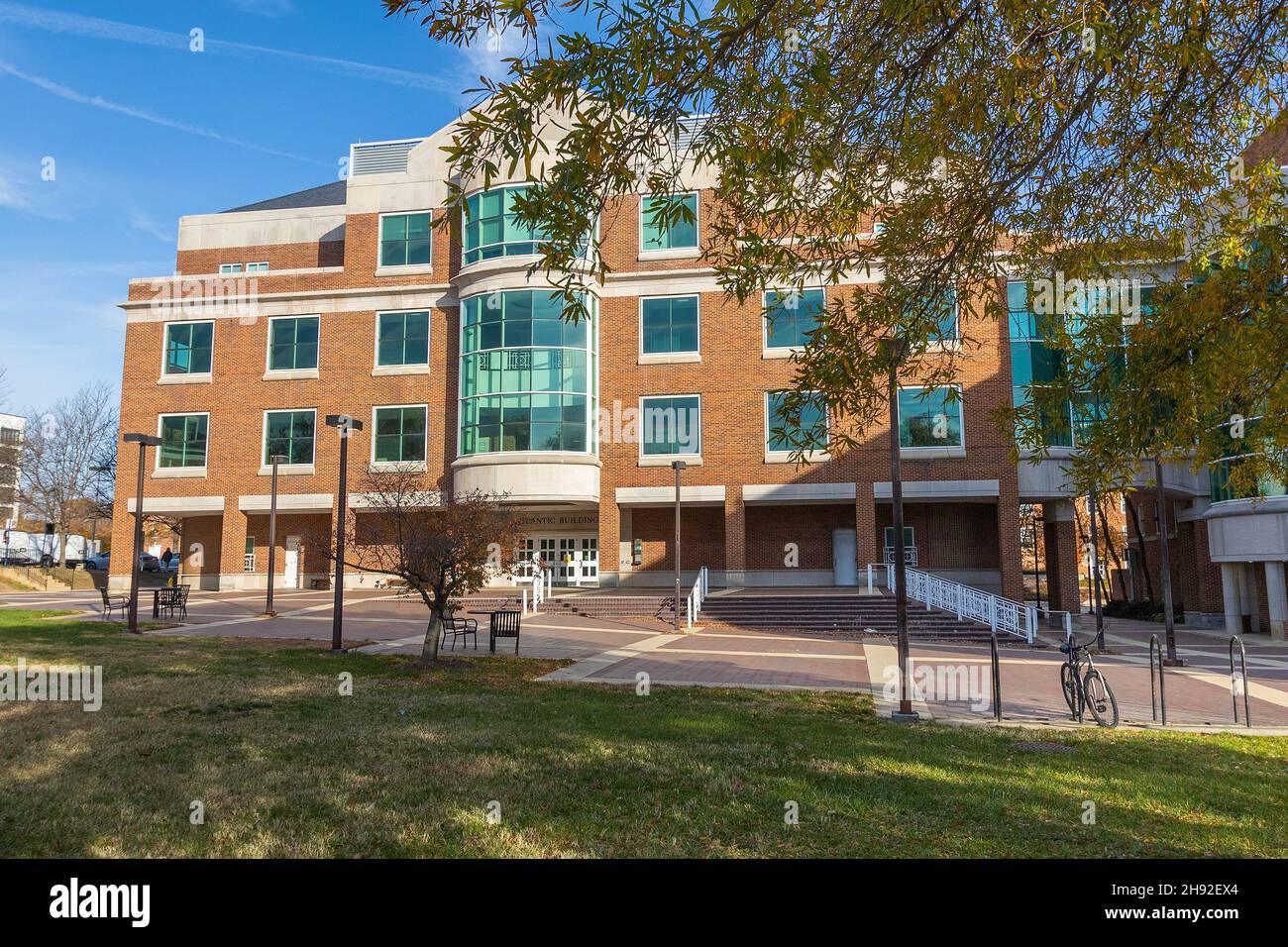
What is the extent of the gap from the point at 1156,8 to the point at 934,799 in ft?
18.0

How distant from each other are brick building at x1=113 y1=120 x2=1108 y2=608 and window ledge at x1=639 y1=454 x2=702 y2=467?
9 cm

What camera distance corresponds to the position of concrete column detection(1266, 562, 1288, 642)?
2414 centimetres

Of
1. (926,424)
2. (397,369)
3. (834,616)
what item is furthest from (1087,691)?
(397,369)

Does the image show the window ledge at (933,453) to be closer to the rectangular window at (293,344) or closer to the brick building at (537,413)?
the brick building at (537,413)

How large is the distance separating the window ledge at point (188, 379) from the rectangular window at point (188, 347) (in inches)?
7.7

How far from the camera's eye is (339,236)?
39750mm

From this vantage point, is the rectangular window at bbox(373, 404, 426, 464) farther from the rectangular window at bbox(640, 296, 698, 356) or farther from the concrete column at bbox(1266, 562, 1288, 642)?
the concrete column at bbox(1266, 562, 1288, 642)

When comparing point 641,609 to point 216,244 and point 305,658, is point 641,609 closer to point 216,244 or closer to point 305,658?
point 305,658

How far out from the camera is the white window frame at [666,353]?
33062mm

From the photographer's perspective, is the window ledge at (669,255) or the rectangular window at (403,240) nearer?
the window ledge at (669,255)

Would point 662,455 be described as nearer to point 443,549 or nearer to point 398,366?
point 398,366

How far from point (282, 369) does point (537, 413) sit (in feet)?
41.0

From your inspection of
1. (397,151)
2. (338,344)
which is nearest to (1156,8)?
(338,344)

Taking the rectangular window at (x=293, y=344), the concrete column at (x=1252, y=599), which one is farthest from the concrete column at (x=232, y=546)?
the concrete column at (x=1252, y=599)
